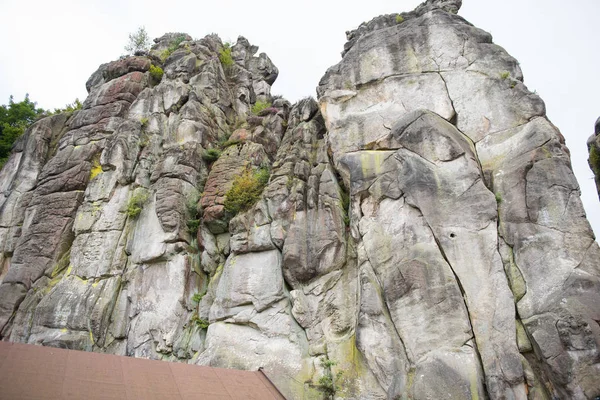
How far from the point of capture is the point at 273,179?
1964 cm

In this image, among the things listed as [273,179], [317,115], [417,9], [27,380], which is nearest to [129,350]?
[27,380]

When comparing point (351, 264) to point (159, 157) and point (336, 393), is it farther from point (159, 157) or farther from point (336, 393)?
point (159, 157)

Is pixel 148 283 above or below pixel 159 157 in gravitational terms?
below

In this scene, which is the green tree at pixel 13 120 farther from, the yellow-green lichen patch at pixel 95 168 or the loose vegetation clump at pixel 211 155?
the loose vegetation clump at pixel 211 155

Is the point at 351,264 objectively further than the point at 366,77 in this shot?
No

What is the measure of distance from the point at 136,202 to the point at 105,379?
37.1 ft

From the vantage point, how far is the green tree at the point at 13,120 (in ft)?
94.7

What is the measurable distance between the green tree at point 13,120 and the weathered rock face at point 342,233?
3335 mm

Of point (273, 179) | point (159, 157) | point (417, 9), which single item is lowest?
point (273, 179)

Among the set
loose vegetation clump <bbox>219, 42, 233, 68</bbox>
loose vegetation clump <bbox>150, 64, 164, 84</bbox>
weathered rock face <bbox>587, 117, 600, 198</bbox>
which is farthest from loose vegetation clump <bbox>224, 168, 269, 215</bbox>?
weathered rock face <bbox>587, 117, 600, 198</bbox>

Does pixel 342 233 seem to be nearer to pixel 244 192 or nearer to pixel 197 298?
pixel 244 192

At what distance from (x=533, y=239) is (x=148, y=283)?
14778 millimetres

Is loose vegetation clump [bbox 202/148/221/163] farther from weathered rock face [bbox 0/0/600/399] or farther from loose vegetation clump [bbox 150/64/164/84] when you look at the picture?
loose vegetation clump [bbox 150/64/164/84]

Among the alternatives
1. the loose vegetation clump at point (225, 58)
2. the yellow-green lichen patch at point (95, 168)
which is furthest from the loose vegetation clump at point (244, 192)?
the loose vegetation clump at point (225, 58)
